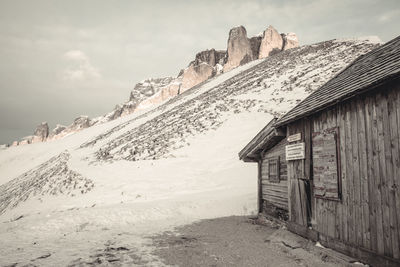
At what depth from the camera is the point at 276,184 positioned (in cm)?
959

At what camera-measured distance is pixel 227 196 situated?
13.9m

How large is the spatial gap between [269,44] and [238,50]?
1042 centimetres

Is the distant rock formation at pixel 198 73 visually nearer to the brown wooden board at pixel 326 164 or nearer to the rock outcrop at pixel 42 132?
the brown wooden board at pixel 326 164

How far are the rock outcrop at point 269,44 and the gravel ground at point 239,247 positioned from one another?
2941 inches

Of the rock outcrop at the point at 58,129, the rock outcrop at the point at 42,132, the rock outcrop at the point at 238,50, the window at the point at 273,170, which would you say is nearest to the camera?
the window at the point at 273,170

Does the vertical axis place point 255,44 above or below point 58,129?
above

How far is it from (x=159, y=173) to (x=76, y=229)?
28.0ft

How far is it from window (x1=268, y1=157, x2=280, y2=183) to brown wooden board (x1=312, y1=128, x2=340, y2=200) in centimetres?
225

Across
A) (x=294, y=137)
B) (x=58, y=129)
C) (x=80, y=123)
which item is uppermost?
(x=80, y=123)

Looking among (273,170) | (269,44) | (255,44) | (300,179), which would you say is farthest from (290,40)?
(300,179)

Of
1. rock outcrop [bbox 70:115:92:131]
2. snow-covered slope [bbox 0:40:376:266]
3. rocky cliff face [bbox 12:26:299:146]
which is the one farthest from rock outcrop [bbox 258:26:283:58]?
rock outcrop [bbox 70:115:92:131]

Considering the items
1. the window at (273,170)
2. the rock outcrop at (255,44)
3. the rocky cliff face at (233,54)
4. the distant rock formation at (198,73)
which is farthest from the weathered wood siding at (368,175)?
the rock outcrop at (255,44)

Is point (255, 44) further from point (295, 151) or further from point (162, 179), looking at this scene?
point (295, 151)

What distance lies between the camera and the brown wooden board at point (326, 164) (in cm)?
641
